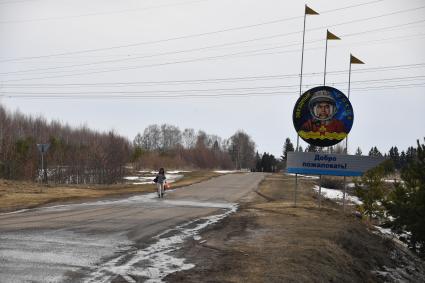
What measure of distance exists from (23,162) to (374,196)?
3369 centimetres

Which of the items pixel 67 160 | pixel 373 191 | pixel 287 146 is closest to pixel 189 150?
pixel 287 146

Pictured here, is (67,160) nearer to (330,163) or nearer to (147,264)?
(330,163)

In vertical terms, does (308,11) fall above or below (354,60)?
above

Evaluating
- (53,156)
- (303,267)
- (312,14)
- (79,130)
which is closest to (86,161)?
(53,156)

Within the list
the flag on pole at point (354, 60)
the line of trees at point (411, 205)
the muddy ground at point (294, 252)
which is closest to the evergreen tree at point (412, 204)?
the line of trees at point (411, 205)

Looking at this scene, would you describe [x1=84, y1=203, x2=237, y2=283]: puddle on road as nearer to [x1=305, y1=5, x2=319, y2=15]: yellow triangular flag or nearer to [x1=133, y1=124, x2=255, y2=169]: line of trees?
[x1=305, y1=5, x2=319, y2=15]: yellow triangular flag

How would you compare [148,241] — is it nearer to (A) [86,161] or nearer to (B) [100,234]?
(B) [100,234]

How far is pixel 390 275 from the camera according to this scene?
13.8 m

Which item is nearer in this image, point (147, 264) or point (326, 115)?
point (147, 264)

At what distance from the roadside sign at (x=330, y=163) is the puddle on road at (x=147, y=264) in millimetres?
9458

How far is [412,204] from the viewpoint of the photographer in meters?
17.5

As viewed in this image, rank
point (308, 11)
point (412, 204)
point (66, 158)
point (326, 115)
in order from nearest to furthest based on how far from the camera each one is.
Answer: point (412, 204)
point (326, 115)
point (308, 11)
point (66, 158)

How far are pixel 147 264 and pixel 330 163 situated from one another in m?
13.4

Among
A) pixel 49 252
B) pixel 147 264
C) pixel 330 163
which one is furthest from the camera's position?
pixel 330 163
